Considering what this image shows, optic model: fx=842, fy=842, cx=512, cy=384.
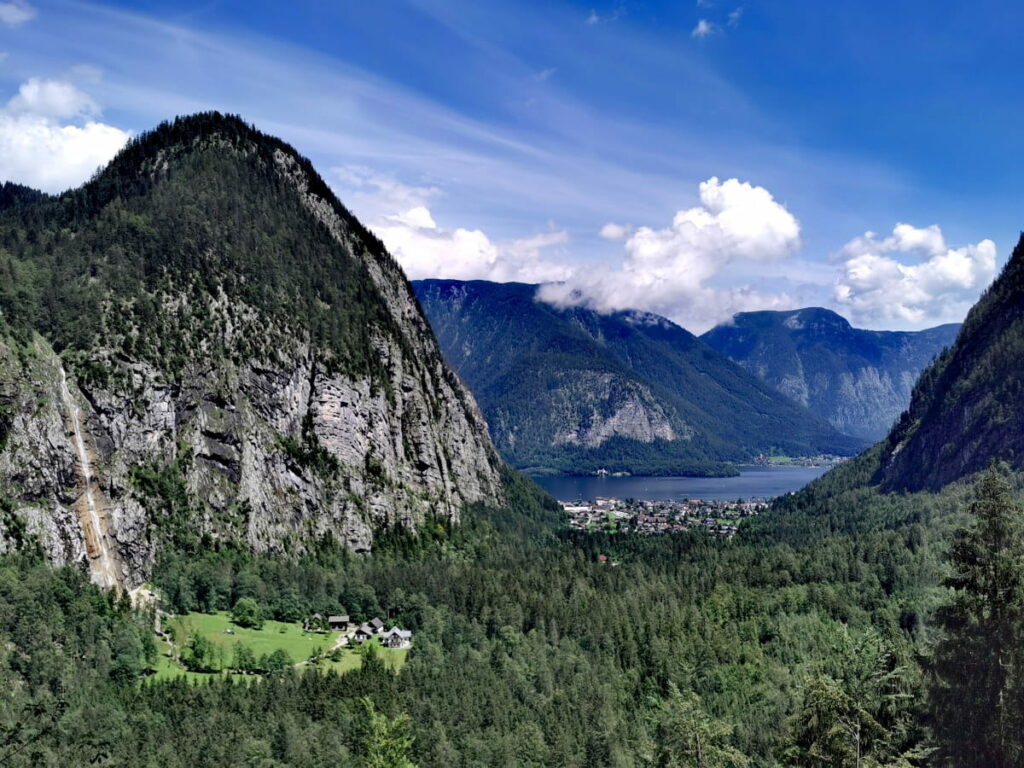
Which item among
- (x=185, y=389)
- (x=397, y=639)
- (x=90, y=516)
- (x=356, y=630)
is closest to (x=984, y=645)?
(x=397, y=639)

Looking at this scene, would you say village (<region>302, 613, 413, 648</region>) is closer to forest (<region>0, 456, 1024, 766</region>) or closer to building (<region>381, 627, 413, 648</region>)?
building (<region>381, 627, 413, 648</region>)

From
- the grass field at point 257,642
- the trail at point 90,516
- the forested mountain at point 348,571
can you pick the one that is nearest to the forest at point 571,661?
the forested mountain at point 348,571

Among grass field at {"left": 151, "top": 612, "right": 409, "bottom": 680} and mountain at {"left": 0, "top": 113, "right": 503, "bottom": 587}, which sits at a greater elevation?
mountain at {"left": 0, "top": 113, "right": 503, "bottom": 587}

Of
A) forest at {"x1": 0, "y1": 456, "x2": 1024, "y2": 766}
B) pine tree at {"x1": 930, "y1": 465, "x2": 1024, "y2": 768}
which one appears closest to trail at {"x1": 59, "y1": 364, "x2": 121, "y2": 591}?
forest at {"x1": 0, "y1": 456, "x2": 1024, "y2": 766}

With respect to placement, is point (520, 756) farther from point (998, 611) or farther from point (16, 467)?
point (16, 467)

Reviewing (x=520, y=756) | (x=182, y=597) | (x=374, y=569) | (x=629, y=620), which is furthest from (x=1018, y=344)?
(x=182, y=597)

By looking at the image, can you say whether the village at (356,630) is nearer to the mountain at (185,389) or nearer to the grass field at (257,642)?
the grass field at (257,642)

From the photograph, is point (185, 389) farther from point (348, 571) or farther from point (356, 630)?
point (356, 630)
